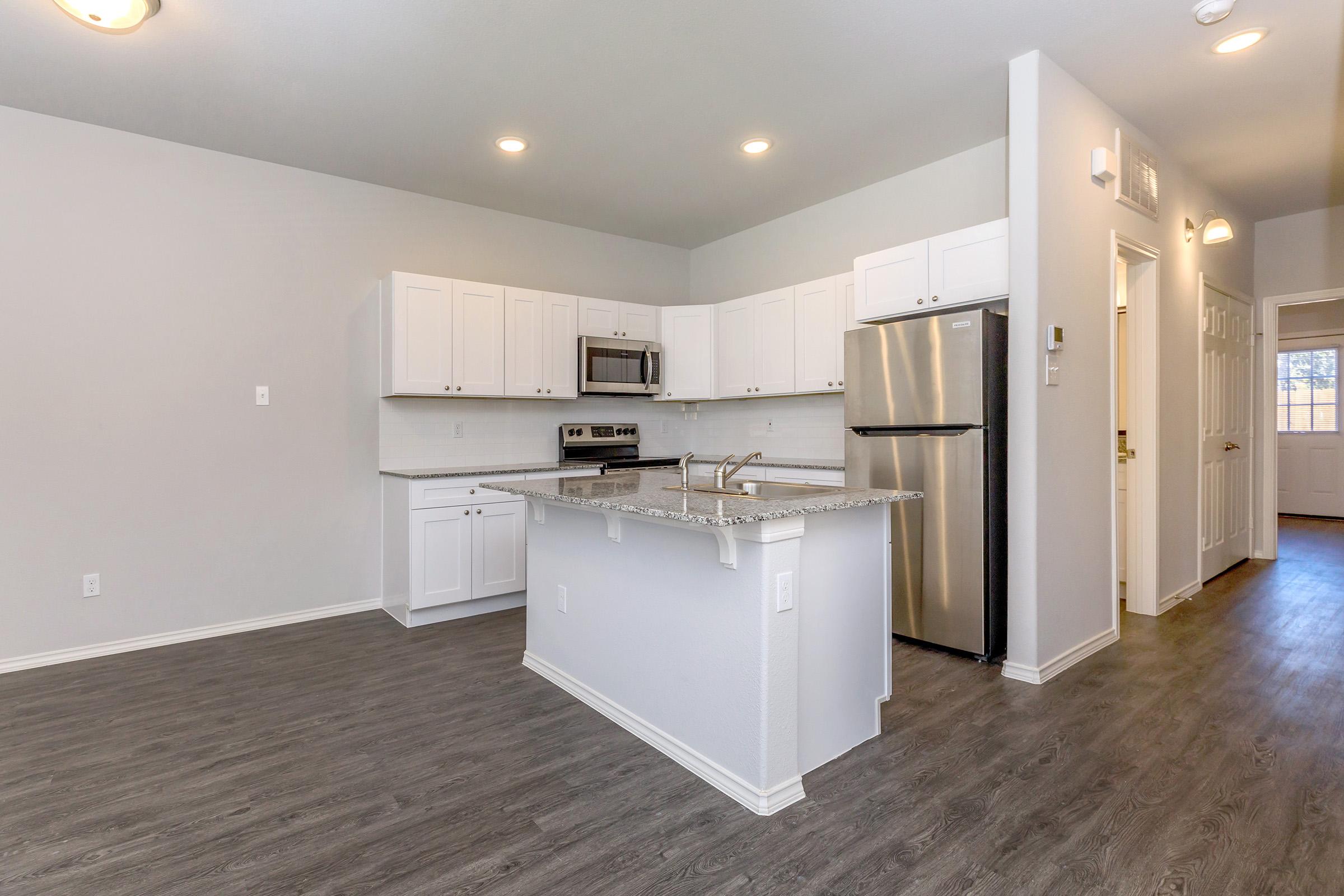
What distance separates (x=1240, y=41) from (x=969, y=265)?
1.28 m

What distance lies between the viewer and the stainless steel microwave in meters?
4.75

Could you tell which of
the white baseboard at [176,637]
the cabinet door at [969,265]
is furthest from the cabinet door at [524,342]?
the cabinet door at [969,265]

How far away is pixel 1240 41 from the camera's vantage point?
8.99ft

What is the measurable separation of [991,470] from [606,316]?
9.47 ft

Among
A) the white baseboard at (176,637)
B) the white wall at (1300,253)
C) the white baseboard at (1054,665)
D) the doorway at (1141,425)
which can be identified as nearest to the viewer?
the white baseboard at (1054,665)

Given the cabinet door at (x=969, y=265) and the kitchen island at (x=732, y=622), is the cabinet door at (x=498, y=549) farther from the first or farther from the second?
the cabinet door at (x=969, y=265)

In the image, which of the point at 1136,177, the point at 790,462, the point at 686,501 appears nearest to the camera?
the point at 686,501

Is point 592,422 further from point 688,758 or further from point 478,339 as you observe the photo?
point 688,758

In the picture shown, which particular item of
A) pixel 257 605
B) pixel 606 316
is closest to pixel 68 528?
pixel 257 605

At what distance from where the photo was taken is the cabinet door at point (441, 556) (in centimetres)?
382

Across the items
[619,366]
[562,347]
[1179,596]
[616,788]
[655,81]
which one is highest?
[655,81]

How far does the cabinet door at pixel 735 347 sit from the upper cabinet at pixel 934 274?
1069 millimetres

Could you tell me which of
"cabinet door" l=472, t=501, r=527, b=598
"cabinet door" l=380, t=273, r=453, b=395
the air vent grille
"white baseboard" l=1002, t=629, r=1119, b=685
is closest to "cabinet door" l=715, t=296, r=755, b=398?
"cabinet door" l=472, t=501, r=527, b=598

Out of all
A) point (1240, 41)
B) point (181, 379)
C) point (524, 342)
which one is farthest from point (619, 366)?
point (1240, 41)
